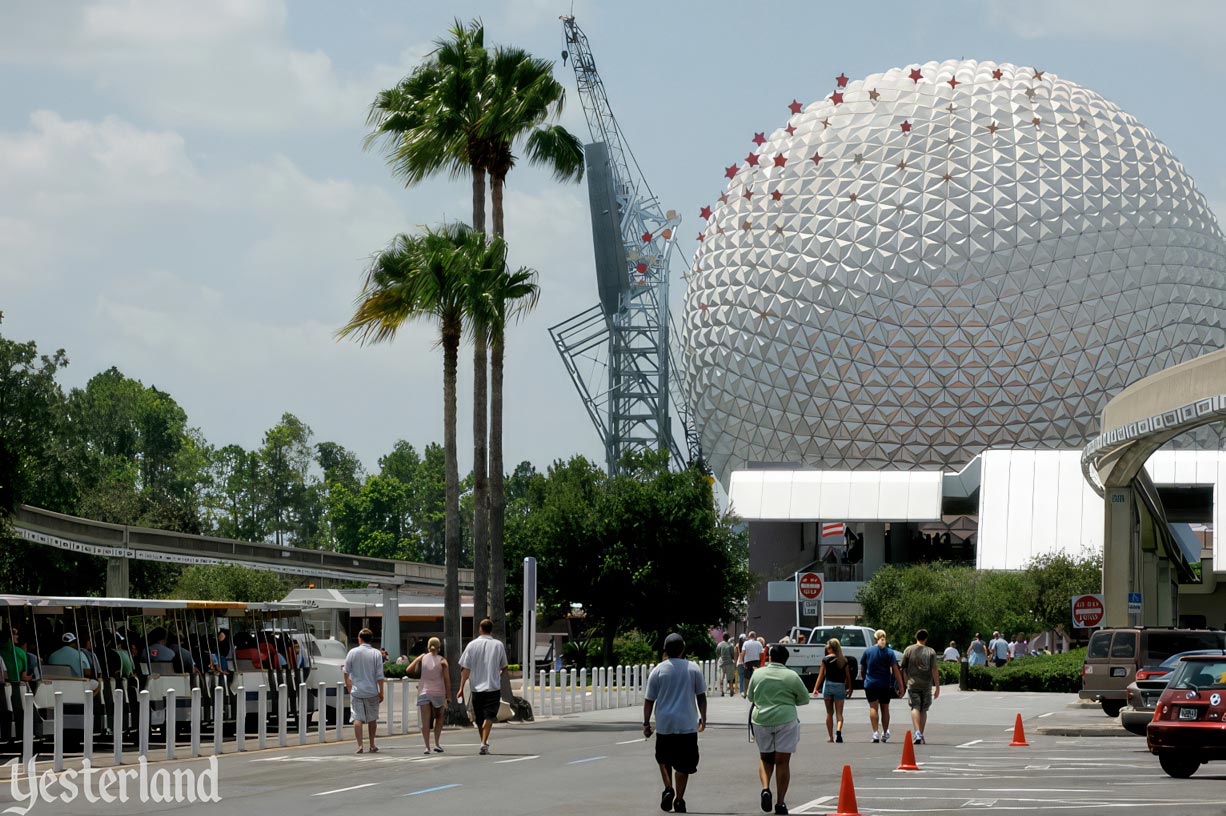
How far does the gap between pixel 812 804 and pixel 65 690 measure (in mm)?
11808

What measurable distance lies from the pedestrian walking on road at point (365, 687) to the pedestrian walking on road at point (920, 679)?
319 inches

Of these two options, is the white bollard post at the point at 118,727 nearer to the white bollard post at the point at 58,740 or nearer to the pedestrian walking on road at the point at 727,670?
the white bollard post at the point at 58,740

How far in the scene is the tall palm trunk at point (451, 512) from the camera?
28.5m

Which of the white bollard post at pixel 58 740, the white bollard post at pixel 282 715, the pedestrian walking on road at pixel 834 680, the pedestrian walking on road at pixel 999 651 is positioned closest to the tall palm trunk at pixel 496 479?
the white bollard post at pixel 282 715

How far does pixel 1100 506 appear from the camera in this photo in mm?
61875

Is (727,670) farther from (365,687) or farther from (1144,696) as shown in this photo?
(365,687)

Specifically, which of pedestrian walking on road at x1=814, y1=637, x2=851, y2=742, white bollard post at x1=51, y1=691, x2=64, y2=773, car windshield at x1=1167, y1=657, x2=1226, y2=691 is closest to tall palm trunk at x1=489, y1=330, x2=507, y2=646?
pedestrian walking on road at x1=814, y1=637, x2=851, y2=742

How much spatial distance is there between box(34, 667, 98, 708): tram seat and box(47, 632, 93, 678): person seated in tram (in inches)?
6.4

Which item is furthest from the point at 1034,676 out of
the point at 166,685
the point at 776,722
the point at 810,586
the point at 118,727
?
the point at 776,722

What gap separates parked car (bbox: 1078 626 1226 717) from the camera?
28766 millimetres

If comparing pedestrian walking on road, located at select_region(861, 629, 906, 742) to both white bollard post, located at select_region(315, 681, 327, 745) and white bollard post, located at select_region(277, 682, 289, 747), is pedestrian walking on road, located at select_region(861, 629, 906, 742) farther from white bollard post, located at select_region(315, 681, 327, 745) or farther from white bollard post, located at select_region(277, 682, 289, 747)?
white bollard post, located at select_region(277, 682, 289, 747)

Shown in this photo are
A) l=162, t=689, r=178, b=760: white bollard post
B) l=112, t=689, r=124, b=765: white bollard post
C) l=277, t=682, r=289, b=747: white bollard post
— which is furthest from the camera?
l=277, t=682, r=289, b=747: white bollard post

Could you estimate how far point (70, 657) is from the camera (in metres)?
22.0

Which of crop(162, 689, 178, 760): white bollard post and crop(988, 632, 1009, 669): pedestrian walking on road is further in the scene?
crop(988, 632, 1009, 669): pedestrian walking on road
